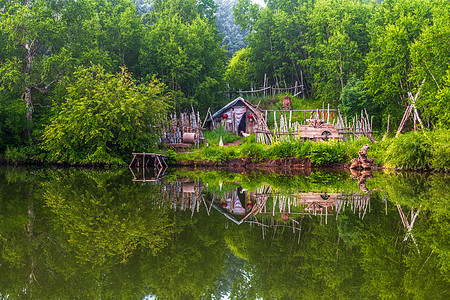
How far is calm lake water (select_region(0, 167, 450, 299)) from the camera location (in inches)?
187

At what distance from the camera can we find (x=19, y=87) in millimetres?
28000

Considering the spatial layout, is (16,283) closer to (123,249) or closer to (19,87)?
(123,249)

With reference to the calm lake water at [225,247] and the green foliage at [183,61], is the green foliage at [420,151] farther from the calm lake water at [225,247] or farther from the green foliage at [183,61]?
the green foliage at [183,61]

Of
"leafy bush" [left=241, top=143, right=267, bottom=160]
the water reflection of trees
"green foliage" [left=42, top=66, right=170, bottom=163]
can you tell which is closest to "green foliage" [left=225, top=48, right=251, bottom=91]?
"green foliage" [left=42, top=66, right=170, bottom=163]

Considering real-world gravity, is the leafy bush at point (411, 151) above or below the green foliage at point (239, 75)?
below

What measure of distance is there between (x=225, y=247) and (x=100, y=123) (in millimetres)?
19854

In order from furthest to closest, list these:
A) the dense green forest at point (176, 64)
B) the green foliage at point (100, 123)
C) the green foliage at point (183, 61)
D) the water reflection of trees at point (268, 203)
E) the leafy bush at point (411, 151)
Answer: the green foliage at point (183, 61) < the dense green forest at point (176, 64) < the green foliage at point (100, 123) < the leafy bush at point (411, 151) < the water reflection of trees at point (268, 203)

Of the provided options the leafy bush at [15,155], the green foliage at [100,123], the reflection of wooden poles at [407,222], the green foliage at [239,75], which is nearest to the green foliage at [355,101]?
the green foliage at [239,75]

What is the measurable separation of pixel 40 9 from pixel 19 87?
18.6ft

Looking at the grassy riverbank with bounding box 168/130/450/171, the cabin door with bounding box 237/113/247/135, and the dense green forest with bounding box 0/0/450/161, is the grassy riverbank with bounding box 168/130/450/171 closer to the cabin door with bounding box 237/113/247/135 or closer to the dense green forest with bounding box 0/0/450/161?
the dense green forest with bounding box 0/0/450/161

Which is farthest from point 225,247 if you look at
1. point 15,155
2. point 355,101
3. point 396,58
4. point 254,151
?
point 355,101

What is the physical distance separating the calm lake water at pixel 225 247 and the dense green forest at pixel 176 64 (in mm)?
13998

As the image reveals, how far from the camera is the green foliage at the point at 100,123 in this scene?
2422 centimetres

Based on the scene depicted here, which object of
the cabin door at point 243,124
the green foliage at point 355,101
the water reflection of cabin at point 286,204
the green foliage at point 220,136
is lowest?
the water reflection of cabin at point 286,204
